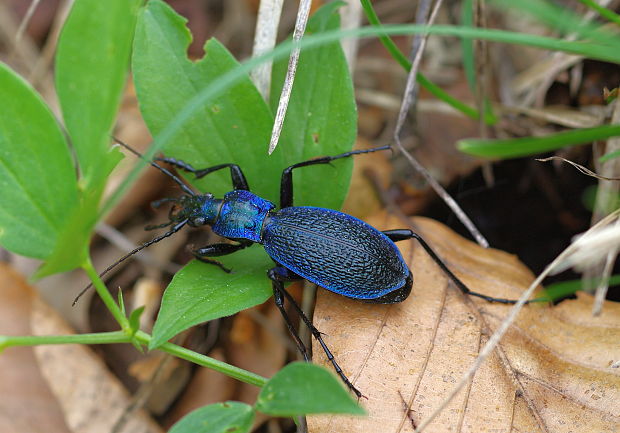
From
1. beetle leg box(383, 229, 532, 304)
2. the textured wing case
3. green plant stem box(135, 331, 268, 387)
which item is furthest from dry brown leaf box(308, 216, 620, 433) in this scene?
green plant stem box(135, 331, 268, 387)

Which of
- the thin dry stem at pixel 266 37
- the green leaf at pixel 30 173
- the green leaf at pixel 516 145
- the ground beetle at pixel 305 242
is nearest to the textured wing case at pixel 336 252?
the ground beetle at pixel 305 242

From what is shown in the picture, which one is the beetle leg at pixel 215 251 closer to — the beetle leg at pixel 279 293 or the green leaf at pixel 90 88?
the beetle leg at pixel 279 293

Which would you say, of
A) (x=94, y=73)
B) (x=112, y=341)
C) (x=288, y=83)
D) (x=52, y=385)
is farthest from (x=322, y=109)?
(x=52, y=385)

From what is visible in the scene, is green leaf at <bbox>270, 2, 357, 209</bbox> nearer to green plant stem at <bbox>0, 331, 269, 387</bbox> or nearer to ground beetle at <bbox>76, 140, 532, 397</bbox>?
ground beetle at <bbox>76, 140, 532, 397</bbox>

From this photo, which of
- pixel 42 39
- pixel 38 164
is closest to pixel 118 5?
pixel 38 164

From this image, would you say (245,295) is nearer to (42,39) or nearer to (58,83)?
(58,83)

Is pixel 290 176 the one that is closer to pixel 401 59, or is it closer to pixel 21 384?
pixel 401 59
